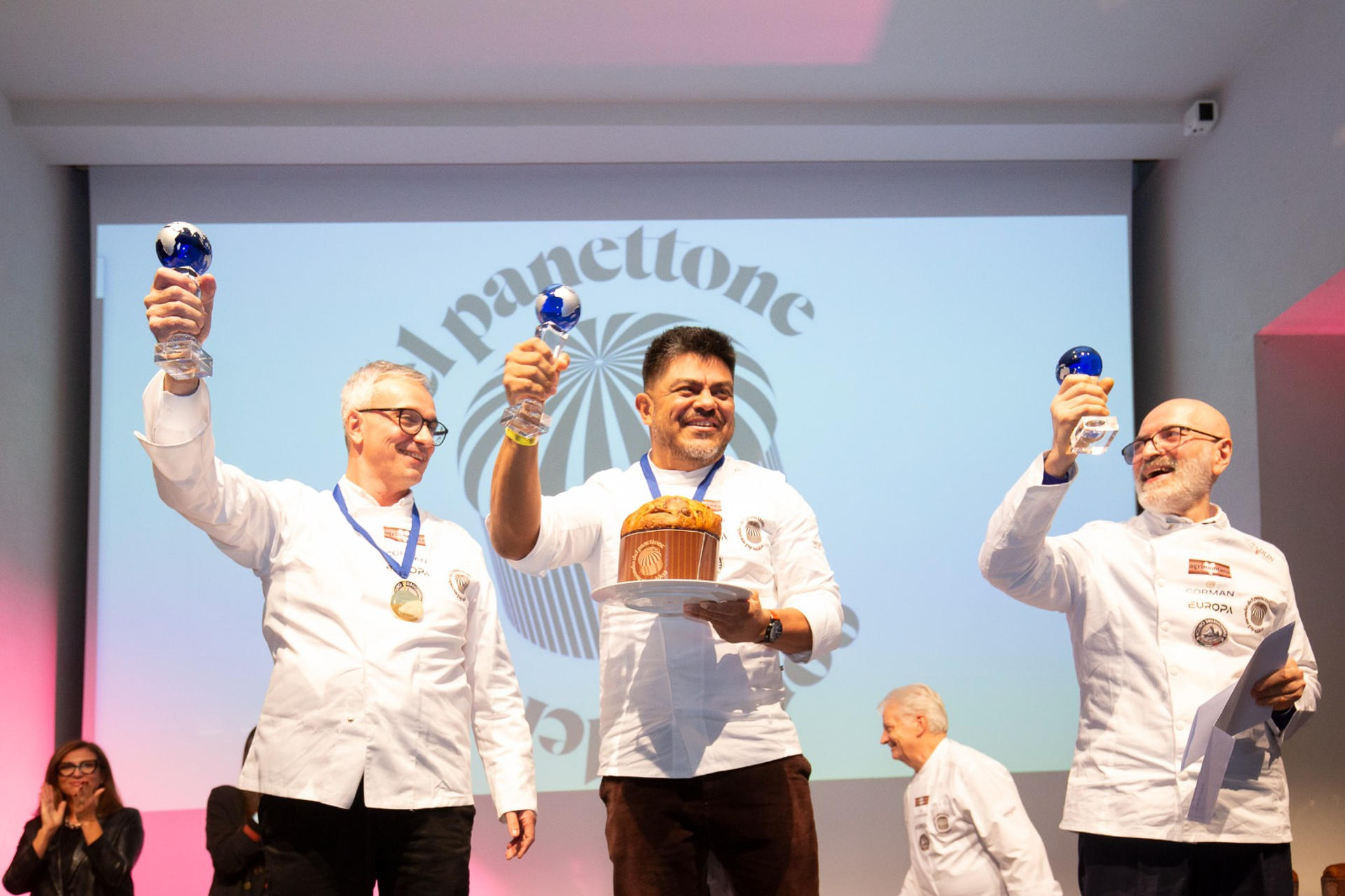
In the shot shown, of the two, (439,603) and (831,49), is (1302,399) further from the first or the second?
(439,603)

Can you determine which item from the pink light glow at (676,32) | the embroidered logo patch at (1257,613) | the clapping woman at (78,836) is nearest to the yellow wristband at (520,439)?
the embroidered logo patch at (1257,613)

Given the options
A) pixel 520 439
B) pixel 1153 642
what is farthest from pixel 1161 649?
pixel 520 439

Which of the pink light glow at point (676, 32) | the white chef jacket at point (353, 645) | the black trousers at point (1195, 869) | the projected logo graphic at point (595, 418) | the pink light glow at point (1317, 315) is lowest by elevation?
the black trousers at point (1195, 869)

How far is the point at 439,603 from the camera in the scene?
120 inches

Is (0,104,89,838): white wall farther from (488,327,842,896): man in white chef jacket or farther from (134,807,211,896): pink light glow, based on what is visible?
(488,327,842,896): man in white chef jacket

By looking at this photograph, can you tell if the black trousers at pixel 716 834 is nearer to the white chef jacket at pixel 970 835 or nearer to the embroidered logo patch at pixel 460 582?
the embroidered logo patch at pixel 460 582

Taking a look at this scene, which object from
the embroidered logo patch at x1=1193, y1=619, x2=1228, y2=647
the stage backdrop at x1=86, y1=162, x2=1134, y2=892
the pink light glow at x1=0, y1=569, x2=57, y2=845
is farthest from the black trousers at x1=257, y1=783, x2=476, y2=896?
the pink light glow at x1=0, y1=569, x2=57, y2=845

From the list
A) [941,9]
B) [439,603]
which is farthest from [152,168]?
[439,603]

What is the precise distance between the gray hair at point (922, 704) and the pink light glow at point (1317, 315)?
207 cm

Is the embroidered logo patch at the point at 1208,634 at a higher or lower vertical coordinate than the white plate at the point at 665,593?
lower

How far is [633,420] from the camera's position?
595 centimetres

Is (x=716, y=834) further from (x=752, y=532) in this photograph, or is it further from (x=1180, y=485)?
(x=1180, y=485)

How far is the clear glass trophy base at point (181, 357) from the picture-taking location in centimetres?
252

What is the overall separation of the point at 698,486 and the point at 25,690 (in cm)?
387
